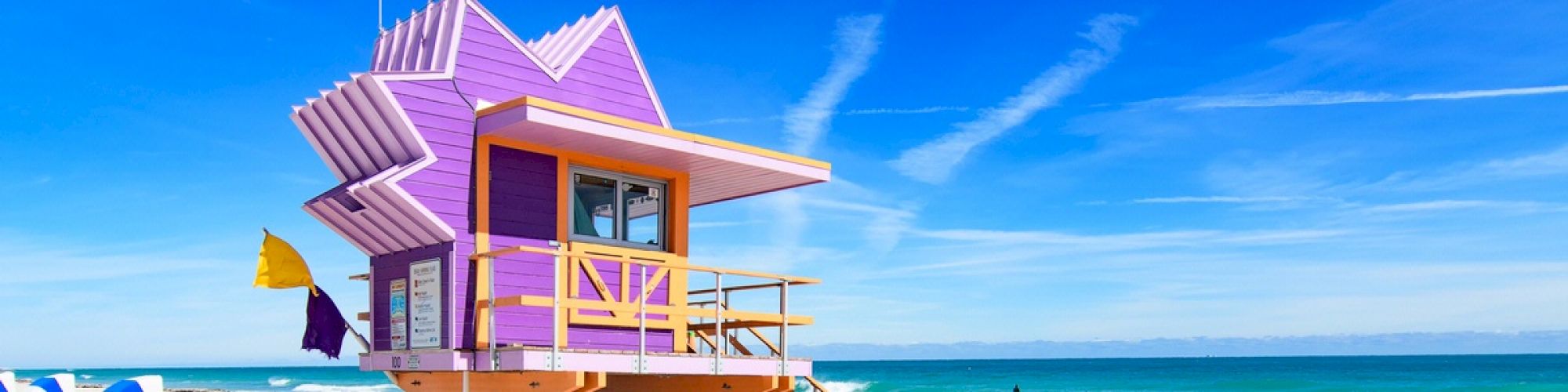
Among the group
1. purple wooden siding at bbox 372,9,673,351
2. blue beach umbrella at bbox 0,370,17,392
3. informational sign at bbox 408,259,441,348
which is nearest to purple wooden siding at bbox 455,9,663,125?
purple wooden siding at bbox 372,9,673,351

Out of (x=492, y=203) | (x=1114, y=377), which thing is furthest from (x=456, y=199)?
(x=1114, y=377)

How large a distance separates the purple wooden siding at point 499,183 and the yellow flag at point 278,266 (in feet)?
2.24

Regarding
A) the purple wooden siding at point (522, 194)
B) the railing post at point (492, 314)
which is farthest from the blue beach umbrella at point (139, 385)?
the purple wooden siding at point (522, 194)

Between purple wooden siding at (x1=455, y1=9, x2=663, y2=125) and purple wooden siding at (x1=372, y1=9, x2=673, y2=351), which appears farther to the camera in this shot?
purple wooden siding at (x1=455, y1=9, x2=663, y2=125)

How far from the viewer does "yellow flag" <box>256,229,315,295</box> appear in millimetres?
12289

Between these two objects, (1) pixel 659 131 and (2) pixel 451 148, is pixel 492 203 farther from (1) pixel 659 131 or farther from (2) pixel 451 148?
(1) pixel 659 131

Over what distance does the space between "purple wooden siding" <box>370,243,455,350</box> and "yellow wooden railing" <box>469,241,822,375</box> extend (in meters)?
0.37

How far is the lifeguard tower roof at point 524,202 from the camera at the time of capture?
11.3 meters

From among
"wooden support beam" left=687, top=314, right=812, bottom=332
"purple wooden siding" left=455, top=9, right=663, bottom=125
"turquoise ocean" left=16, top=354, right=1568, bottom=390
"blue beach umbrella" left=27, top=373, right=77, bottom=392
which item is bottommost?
Answer: "turquoise ocean" left=16, top=354, right=1568, bottom=390

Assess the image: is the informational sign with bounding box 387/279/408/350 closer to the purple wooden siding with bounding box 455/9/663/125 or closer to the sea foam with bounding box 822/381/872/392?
the purple wooden siding with bounding box 455/9/663/125

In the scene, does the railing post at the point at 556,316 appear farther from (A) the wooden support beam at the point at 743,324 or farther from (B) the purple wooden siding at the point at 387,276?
(A) the wooden support beam at the point at 743,324

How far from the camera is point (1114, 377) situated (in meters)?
93.9

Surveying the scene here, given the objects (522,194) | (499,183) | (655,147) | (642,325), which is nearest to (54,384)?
(499,183)

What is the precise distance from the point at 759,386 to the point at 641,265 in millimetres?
1841
